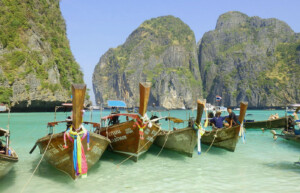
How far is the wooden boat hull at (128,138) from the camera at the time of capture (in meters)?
9.38

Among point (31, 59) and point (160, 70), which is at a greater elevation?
point (160, 70)

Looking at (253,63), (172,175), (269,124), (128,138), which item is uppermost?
(253,63)

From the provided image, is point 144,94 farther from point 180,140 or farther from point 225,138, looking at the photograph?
point 225,138

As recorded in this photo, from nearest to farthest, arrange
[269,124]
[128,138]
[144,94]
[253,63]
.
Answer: [144,94] < [128,138] < [269,124] < [253,63]

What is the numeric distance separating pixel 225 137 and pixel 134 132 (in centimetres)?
522

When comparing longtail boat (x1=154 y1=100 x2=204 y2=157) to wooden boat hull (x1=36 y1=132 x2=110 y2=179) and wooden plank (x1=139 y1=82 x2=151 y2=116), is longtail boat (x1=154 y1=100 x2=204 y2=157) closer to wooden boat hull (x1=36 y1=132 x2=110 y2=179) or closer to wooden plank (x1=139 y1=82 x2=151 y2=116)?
wooden plank (x1=139 y1=82 x2=151 y2=116)

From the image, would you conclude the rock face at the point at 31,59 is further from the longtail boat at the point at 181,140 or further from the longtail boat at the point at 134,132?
the longtail boat at the point at 181,140

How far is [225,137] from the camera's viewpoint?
12.1 m

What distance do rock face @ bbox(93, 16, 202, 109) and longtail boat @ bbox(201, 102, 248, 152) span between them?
469ft

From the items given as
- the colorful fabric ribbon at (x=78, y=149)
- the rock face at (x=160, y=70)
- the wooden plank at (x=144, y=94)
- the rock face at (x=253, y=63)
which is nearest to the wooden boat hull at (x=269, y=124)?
the wooden plank at (x=144, y=94)

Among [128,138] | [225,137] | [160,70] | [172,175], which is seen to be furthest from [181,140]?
[160,70]

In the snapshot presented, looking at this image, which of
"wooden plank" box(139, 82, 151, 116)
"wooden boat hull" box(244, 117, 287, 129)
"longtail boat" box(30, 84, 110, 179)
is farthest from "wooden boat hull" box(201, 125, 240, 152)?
"wooden boat hull" box(244, 117, 287, 129)

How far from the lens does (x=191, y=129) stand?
Result: 1002cm

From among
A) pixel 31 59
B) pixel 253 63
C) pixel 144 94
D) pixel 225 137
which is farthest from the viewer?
pixel 253 63
